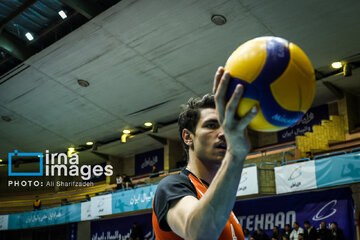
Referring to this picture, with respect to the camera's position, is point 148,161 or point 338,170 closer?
point 338,170

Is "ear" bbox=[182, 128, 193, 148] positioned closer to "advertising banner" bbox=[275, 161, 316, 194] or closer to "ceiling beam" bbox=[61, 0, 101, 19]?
"advertising banner" bbox=[275, 161, 316, 194]

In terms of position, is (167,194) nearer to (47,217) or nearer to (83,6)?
(83,6)

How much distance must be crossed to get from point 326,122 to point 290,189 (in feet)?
12.8

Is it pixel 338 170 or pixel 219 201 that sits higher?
pixel 338 170

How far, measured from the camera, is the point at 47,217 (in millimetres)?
23562

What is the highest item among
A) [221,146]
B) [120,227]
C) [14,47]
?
[14,47]

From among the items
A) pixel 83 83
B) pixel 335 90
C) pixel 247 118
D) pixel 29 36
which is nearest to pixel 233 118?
pixel 247 118

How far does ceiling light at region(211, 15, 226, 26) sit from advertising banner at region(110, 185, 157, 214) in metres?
7.67

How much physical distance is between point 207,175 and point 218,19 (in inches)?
439

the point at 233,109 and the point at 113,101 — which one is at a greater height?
the point at 113,101

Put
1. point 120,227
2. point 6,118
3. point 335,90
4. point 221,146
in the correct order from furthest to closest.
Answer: point 120,227 < point 6,118 < point 335,90 < point 221,146

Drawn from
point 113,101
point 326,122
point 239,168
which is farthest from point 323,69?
point 239,168

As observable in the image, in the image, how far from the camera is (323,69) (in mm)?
15547

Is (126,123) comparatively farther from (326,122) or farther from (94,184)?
(326,122)
